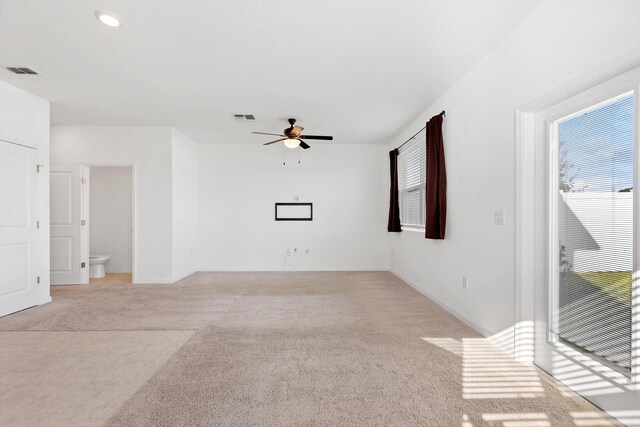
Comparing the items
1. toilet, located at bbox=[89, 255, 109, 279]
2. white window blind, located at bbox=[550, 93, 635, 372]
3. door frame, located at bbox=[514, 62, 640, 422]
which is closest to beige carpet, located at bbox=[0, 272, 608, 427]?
door frame, located at bbox=[514, 62, 640, 422]

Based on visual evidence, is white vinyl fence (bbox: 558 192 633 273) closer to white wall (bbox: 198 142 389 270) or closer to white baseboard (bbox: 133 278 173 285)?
white wall (bbox: 198 142 389 270)

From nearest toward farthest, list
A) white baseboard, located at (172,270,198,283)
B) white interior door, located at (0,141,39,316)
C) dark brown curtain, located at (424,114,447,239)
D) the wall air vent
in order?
the wall air vent, white interior door, located at (0,141,39,316), dark brown curtain, located at (424,114,447,239), white baseboard, located at (172,270,198,283)

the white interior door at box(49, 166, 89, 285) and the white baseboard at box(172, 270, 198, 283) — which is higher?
the white interior door at box(49, 166, 89, 285)

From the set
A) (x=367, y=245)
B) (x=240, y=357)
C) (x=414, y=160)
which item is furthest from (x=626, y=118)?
(x=367, y=245)

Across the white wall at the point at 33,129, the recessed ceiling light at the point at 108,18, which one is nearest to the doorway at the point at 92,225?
the white wall at the point at 33,129

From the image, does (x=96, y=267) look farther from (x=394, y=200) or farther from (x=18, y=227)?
(x=394, y=200)

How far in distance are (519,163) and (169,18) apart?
114 inches

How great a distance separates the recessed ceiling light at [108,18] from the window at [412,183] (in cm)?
383

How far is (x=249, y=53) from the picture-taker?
2.87 meters

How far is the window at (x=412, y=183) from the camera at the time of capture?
4785 millimetres

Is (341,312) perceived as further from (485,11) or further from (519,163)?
(485,11)

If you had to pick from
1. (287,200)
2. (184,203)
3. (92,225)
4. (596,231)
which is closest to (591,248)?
(596,231)

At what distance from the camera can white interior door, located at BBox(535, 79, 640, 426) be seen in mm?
1680

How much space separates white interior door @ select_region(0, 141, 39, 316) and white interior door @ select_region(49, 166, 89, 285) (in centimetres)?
124
